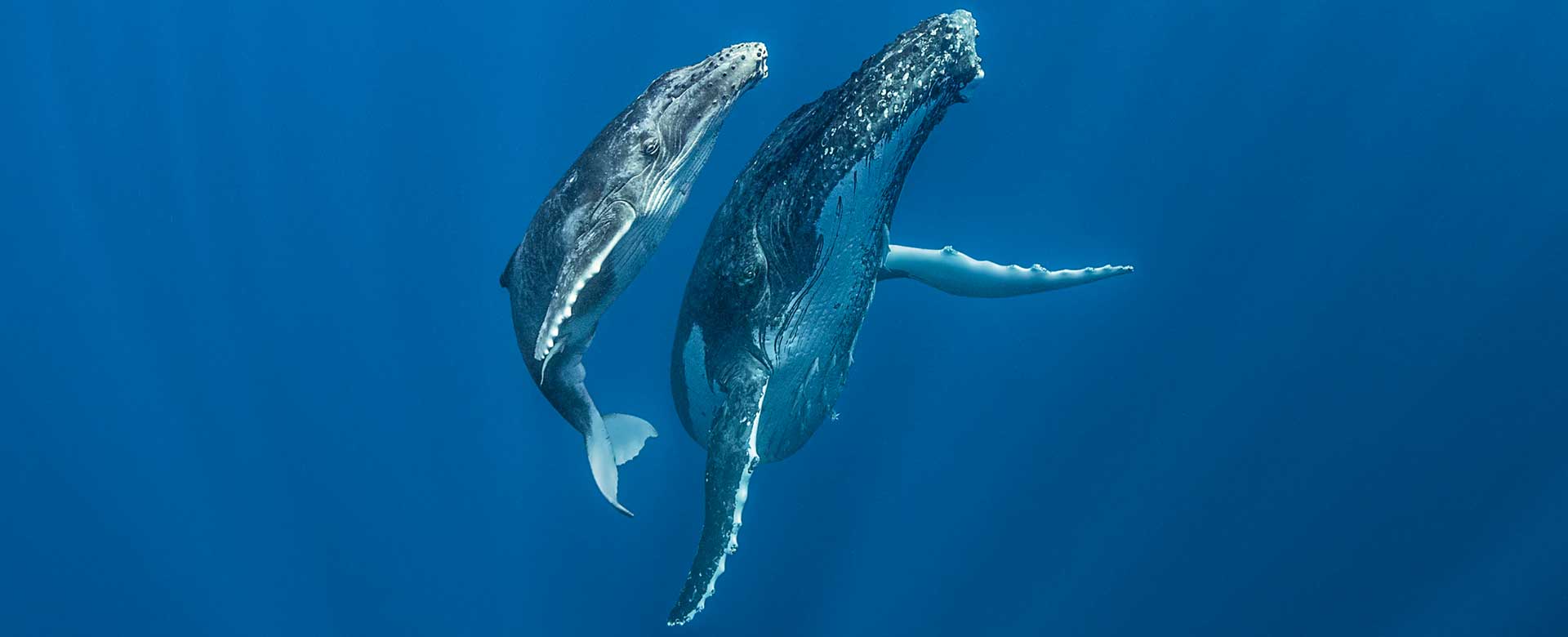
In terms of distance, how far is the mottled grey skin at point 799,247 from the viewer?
4.71 meters

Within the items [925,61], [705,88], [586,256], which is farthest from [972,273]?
[586,256]

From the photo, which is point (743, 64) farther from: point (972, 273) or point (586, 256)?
point (972, 273)

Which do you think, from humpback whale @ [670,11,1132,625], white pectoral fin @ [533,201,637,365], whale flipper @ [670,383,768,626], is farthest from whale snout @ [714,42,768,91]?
whale flipper @ [670,383,768,626]

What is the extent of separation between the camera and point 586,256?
4.52 m

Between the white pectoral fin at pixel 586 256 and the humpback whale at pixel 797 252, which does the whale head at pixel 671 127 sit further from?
the humpback whale at pixel 797 252

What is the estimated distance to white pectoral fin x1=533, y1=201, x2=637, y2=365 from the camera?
4.43 meters

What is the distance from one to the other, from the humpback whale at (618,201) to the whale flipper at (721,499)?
3.20 feet

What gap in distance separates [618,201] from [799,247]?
1.03 metres

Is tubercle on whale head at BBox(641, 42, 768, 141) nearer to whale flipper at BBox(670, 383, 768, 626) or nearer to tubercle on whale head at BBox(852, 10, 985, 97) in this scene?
tubercle on whale head at BBox(852, 10, 985, 97)

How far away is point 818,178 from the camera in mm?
4832

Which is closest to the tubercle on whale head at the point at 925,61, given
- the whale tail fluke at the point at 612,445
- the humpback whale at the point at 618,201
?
the humpback whale at the point at 618,201

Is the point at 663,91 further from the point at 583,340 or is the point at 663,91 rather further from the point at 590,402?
the point at 590,402

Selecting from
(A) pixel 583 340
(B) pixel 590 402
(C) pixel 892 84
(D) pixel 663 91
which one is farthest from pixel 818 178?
(B) pixel 590 402

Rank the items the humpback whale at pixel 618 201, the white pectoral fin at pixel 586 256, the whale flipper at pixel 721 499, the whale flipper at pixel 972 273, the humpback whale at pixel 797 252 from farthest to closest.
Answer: the whale flipper at pixel 972 273, the whale flipper at pixel 721 499, the humpback whale at pixel 797 252, the humpback whale at pixel 618 201, the white pectoral fin at pixel 586 256
